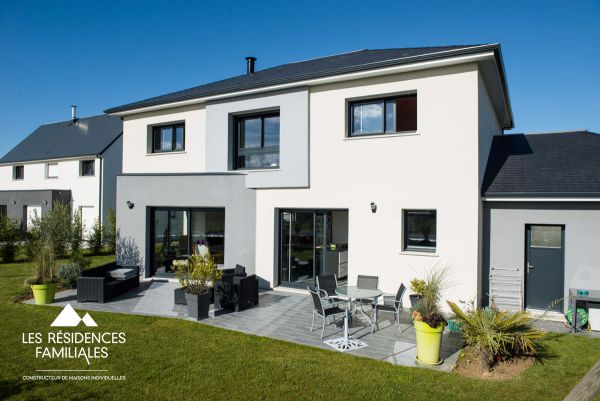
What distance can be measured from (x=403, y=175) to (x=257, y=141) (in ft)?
18.0

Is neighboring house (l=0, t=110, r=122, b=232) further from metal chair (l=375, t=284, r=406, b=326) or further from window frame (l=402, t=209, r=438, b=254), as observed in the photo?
metal chair (l=375, t=284, r=406, b=326)

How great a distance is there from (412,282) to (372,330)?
77.3 inches

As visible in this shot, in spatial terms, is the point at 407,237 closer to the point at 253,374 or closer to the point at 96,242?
the point at 253,374

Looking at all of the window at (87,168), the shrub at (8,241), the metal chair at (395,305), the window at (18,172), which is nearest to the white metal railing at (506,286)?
the metal chair at (395,305)

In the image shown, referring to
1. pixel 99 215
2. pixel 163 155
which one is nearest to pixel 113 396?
pixel 163 155

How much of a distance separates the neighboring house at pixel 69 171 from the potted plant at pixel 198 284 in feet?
59.3

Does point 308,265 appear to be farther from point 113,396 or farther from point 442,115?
point 113,396

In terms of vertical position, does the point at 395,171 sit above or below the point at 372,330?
above

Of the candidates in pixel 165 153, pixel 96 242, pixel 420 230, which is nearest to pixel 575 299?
pixel 420 230

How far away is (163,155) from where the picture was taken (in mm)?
15375

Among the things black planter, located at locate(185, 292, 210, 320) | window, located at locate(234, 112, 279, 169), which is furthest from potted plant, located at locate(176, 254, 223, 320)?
window, located at locate(234, 112, 279, 169)

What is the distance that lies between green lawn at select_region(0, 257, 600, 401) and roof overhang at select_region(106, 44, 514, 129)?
6.91 meters

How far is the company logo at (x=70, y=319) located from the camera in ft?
29.1

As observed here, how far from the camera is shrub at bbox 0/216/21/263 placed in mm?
20062
